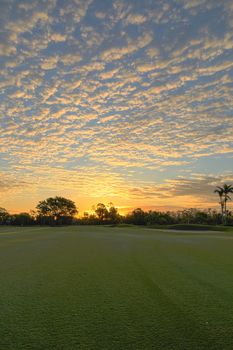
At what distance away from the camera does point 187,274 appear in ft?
28.0

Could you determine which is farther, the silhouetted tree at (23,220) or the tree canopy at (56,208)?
the tree canopy at (56,208)

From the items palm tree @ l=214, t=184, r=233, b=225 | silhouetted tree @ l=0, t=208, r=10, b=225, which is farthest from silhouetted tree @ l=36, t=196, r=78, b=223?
palm tree @ l=214, t=184, r=233, b=225

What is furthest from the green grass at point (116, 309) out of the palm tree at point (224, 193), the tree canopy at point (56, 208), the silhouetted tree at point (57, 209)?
the tree canopy at point (56, 208)

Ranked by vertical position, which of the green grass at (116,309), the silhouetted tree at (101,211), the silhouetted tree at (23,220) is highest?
the silhouetted tree at (101,211)

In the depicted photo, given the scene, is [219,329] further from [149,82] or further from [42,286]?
[149,82]

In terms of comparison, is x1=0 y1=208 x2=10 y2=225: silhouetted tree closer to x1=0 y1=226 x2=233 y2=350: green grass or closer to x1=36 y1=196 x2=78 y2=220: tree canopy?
x1=36 y1=196 x2=78 y2=220: tree canopy

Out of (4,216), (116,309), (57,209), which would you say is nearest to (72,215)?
(57,209)

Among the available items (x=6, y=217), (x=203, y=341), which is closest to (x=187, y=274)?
(x=203, y=341)

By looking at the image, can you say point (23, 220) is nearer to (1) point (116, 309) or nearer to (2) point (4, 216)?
(2) point (4, 216)

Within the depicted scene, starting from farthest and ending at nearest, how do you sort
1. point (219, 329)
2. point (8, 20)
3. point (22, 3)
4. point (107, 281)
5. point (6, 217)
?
point (6, 217) < point (8, 20) < point (22, 3) < point (107, 281) < point (219, 329)

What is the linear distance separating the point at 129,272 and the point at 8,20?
1626 cm

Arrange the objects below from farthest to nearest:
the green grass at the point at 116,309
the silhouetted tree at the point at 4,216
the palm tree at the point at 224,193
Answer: the silhouetted tree at the point at 4,216 → the palm tree at the point at 224,193 → the green grass at the point at 116,309

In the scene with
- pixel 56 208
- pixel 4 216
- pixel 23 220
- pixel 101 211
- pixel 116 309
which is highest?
pixel 56 208

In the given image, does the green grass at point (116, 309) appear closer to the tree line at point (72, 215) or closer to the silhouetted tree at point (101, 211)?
the tree line at point (72, 215)
